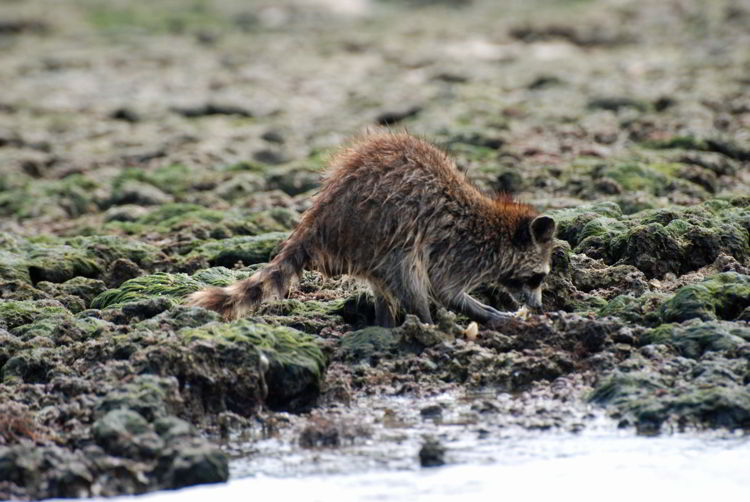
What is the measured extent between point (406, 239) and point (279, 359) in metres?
1.51

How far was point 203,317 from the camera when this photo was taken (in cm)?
876

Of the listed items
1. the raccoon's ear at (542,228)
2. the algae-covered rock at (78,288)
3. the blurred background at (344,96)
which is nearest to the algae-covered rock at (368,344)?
the raccoon's ear at (542,228)

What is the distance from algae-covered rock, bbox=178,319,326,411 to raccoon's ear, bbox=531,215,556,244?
7.13 ft

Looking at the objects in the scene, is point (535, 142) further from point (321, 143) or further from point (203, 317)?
point (203, 317)

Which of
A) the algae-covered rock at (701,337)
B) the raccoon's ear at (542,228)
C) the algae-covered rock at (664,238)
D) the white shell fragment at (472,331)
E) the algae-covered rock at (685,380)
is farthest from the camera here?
the algae-covered rock at (664,238)

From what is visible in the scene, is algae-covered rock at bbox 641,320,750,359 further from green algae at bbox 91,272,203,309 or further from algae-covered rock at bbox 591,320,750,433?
green algae at bbox 91,272,203,309

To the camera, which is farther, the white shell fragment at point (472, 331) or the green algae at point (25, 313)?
the green algae at point (25, 313)

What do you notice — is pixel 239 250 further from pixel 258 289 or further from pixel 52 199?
pixel 52 199

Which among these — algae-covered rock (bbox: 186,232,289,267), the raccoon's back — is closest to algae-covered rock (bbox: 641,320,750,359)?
the raccoon's back

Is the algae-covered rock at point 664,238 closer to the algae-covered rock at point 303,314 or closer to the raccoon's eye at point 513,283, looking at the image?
the raccoon's eye at point 513,283

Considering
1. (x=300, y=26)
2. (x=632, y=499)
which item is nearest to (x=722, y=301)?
(x=632, y=499)

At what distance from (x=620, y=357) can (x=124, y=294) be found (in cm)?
420

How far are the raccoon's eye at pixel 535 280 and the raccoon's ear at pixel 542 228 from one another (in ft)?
0.90

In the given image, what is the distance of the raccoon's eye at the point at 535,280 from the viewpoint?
9594 mm
